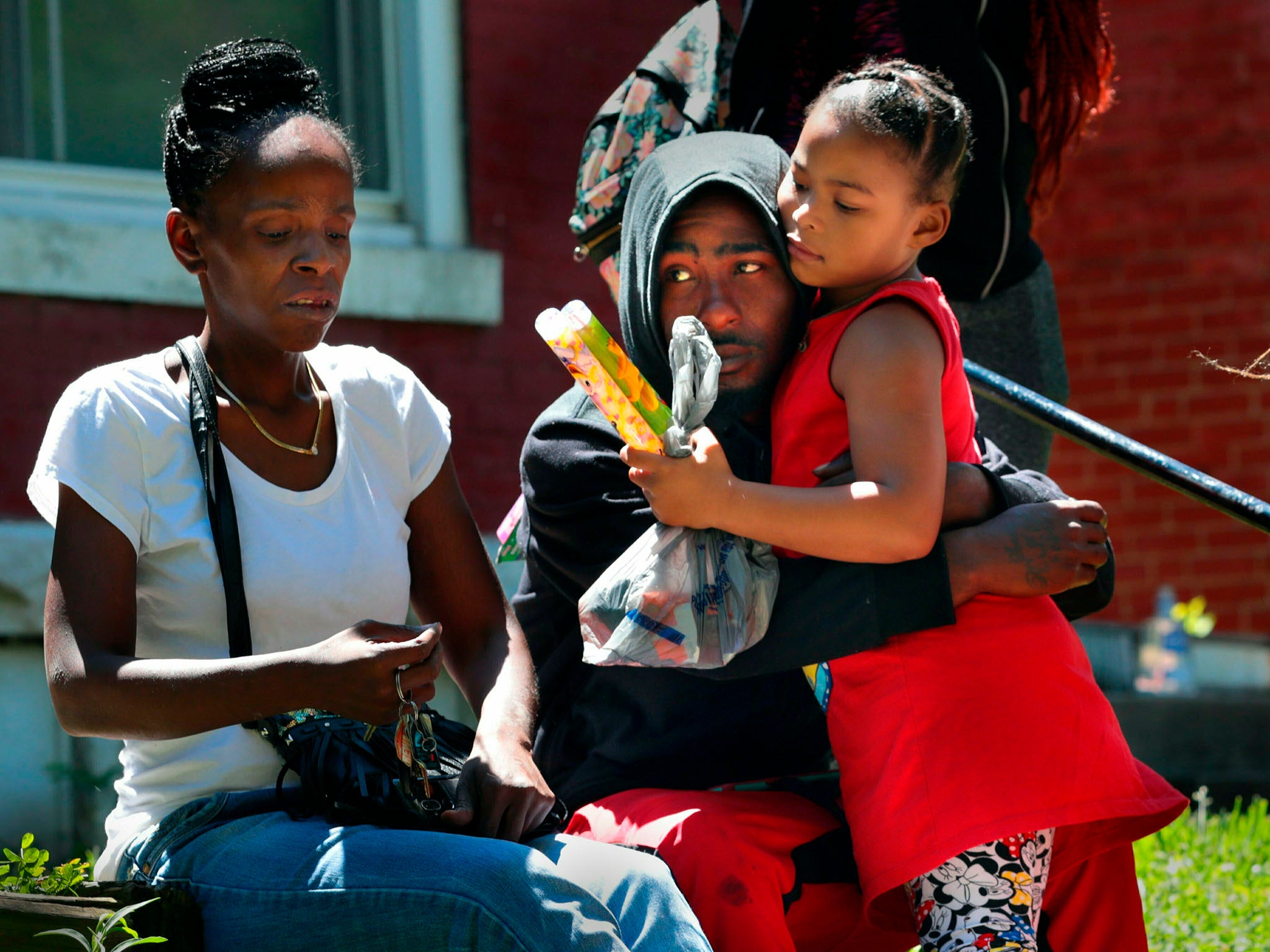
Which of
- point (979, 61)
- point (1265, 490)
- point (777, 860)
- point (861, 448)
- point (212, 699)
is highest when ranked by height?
point (979, 61)

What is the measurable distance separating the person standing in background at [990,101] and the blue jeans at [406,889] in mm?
1766

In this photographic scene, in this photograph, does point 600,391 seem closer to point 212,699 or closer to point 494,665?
point 494,665

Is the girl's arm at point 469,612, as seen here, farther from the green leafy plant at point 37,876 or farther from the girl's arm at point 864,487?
the green leafy plant at point 37,876

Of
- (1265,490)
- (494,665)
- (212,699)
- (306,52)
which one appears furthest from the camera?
(1265,490)

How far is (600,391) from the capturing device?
236 cm

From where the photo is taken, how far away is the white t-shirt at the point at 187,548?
2.27 metres

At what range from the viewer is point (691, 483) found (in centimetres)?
231

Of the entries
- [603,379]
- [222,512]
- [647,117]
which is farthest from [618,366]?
[647,117]

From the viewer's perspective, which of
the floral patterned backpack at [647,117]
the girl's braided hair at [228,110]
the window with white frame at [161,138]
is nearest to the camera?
the girl's braided hair at [228,110]

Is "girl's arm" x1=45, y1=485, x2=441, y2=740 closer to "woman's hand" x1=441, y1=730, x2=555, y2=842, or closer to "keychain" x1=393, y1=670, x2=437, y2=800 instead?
"keychain" x1=393, y1=670, x2=437, y2=800

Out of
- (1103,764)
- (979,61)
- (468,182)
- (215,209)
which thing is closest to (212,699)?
(215,209)

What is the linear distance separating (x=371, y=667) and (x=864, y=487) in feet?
2.51

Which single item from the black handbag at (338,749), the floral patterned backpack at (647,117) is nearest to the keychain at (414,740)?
the black handbag at (338,749)

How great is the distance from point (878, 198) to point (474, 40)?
3.13 m
